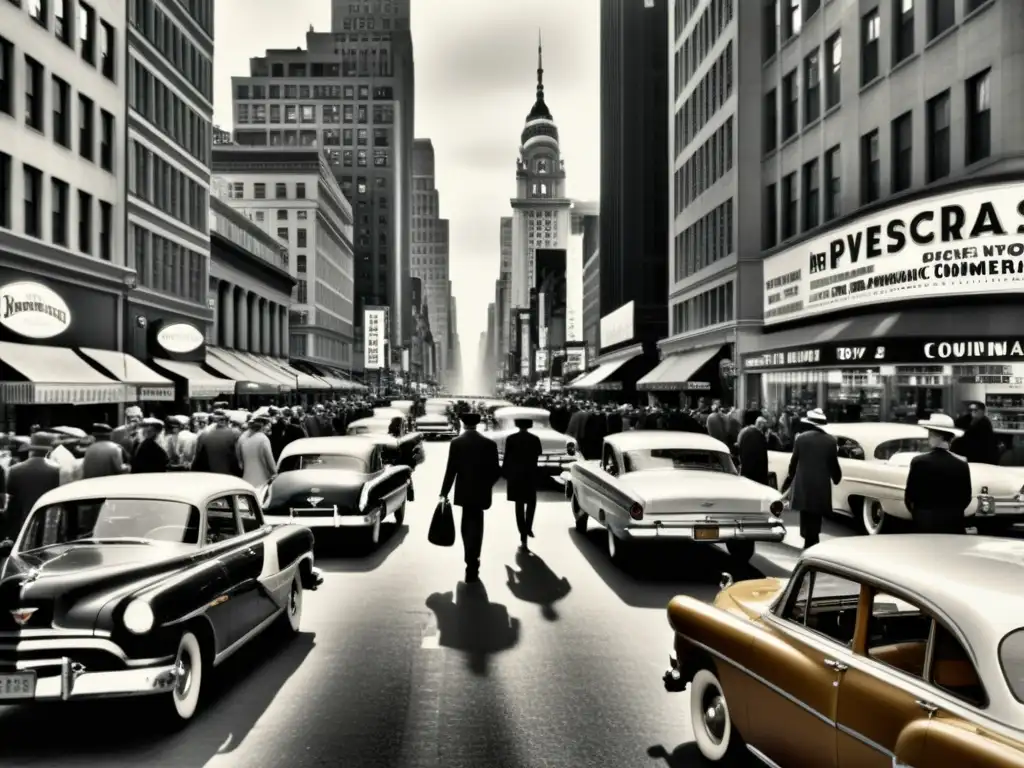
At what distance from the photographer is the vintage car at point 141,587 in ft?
17.9

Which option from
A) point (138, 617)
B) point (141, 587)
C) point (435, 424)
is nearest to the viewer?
point (138, 617)

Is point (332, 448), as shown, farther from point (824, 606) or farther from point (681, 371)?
point (681, 371)

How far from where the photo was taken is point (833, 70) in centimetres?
3200

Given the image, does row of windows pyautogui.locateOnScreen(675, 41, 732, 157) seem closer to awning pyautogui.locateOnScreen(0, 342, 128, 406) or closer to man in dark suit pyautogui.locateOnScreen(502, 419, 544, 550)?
awning pyautogui.locateOnScreen(0, 342, 128, 406)

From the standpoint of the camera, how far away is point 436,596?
10031 mm

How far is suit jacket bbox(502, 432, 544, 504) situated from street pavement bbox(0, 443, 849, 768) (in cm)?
169

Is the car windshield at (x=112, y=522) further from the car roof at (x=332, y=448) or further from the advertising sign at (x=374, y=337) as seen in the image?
the advertising sign at (x=374, y=337)

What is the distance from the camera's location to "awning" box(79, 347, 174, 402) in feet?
98.7

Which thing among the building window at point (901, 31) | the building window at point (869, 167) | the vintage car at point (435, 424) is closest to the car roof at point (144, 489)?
the building window at point (901, 31)

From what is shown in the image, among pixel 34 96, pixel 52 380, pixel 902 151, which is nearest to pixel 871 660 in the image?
pixel 52 380

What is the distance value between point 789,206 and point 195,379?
78.8ft

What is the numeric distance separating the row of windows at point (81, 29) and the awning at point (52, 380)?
942cm

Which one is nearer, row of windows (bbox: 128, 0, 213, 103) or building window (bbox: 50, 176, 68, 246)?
building window (bbox: 50, 176, 68, 246)

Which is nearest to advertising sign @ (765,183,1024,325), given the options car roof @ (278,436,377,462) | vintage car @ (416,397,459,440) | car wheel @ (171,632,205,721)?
car roof @ (278,436,377,462)
